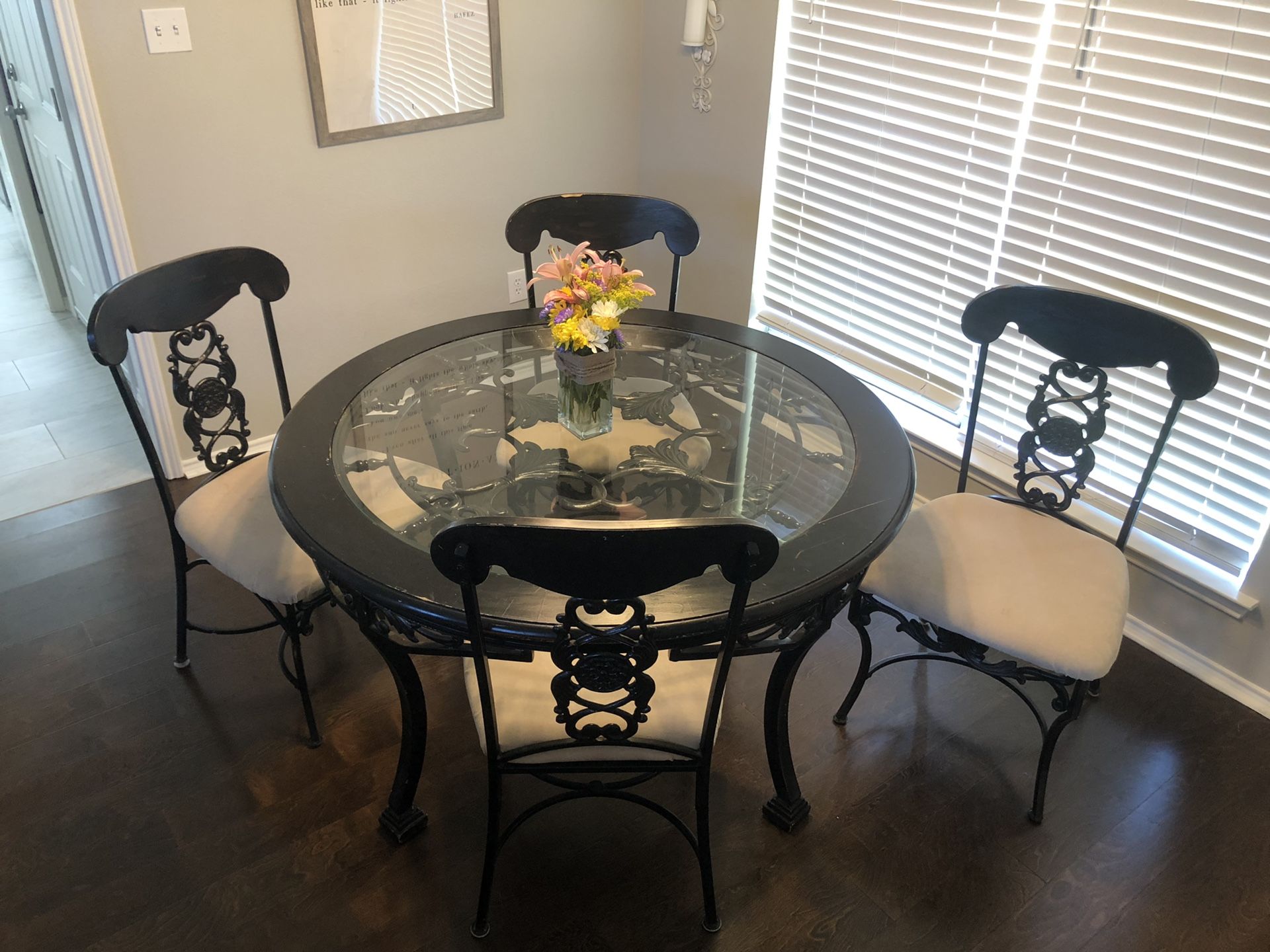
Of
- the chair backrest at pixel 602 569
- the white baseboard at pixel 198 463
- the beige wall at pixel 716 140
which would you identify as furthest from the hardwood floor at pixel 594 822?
the beige wall at pixel 716 140

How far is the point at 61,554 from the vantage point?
285 cm

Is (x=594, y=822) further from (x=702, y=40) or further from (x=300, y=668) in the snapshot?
(x=702, y=40)

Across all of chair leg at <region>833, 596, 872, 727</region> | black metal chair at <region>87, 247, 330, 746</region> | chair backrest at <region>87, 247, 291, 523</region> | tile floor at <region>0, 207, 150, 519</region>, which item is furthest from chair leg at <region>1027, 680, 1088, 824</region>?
tile floor at <region>0, 207, 150, 519</region>

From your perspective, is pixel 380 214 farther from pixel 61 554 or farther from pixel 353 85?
pixel 61 554

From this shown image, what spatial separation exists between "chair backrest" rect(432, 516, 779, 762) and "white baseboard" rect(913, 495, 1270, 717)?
123 cm

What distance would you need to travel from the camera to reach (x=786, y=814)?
2.08 m

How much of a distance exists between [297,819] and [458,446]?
861mm

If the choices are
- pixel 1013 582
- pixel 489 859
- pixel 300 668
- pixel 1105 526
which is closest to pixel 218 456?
pixel 300 668

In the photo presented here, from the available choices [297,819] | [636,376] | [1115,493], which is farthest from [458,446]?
[1115,493]

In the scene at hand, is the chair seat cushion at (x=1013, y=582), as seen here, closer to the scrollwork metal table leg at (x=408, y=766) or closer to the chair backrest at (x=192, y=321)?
the scrollwork metal table leg at (x=408, y=766)

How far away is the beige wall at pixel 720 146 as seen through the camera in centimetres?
316

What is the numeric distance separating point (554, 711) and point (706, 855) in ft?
1.35

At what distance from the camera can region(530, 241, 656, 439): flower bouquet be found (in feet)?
6.43

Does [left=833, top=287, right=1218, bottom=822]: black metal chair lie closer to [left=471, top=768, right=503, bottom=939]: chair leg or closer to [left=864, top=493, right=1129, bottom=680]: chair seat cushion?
[left=864, top=493, right=1129, bottom=680]: chair seat cushion
